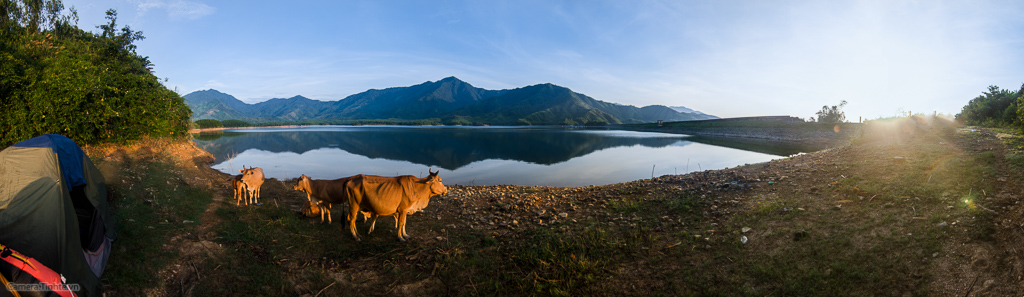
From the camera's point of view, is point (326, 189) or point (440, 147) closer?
point (326, 189)

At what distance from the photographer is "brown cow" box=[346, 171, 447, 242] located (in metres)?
7.99

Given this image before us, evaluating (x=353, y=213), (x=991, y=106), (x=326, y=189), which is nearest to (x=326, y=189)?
(x=326, y=189)

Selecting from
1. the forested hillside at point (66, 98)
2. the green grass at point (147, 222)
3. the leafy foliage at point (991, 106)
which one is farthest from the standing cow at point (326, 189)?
the leafy foliage at point (991, 106)

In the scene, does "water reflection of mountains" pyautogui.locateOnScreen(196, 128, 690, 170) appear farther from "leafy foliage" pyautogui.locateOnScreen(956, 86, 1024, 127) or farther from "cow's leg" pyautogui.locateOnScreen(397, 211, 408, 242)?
"leafy foliage" pyautogui.locateOnScreen(956, 86, 1024, 127)

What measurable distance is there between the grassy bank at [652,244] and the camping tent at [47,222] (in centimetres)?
45

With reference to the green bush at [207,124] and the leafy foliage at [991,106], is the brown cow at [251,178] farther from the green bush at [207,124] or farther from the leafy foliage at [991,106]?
the green bush at [207,124]

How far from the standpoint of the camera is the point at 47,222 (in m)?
5.36

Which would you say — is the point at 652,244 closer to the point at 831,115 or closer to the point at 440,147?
the point at 440,147

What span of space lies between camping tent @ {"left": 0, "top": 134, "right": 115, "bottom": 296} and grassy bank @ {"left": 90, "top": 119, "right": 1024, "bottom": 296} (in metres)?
0.45

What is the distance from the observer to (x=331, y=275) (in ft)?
20.7

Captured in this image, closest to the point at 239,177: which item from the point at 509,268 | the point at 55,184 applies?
the point at 55,184

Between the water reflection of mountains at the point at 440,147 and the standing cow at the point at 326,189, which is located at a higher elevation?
the standing cow at the point at 326,189

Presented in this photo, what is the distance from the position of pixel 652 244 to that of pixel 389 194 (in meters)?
6.14

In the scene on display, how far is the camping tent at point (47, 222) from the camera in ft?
17.0
